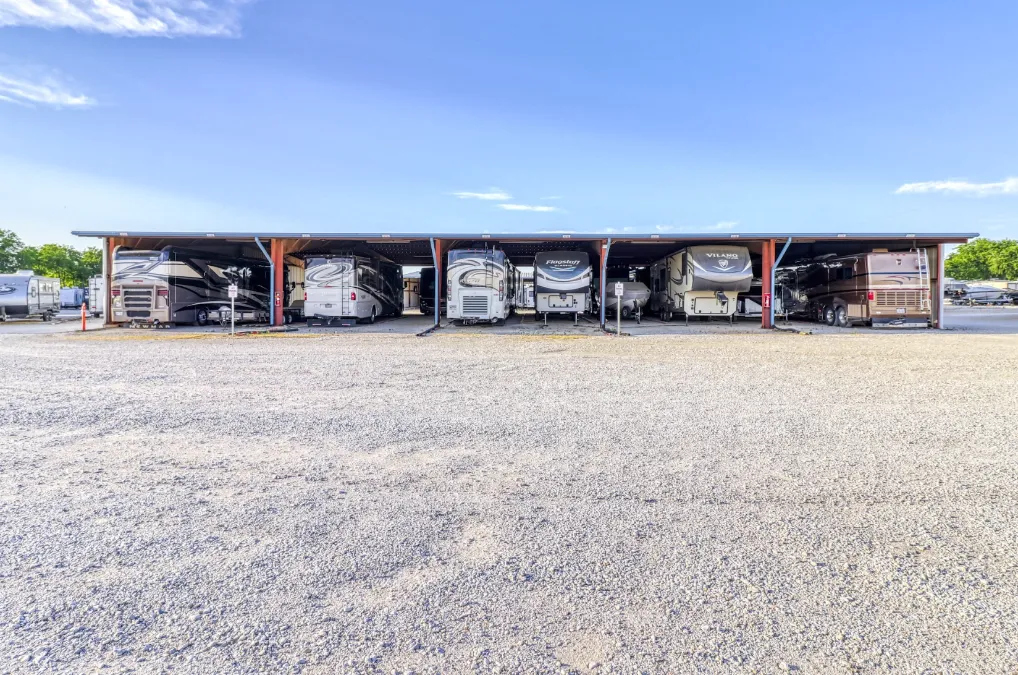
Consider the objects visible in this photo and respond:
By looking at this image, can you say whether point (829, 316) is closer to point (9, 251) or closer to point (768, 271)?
point (768, 271)

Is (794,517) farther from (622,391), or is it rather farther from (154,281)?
(154,281)

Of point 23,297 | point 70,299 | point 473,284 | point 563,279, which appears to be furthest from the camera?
point 70,299

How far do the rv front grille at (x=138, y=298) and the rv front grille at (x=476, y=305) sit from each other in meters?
10.6

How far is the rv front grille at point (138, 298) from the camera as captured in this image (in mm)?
19984

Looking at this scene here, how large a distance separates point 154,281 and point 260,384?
14.7 metres

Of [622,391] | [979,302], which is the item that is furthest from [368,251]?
[979,302]

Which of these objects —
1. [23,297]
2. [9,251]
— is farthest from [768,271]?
[9,251]

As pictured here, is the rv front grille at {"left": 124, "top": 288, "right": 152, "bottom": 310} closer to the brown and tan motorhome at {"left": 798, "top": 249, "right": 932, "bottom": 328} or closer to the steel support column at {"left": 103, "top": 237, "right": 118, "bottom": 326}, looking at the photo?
the steel support column at {"left": 103, "top": 237, "right": 118, "bottom": 326}

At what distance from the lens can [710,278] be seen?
69.2ft

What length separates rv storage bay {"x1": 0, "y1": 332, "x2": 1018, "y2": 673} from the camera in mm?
2275

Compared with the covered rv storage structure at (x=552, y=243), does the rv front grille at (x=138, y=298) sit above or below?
below

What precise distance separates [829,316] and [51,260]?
231 feet

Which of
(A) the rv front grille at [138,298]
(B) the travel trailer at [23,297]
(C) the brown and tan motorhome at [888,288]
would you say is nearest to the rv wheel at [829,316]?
(C) the brown and tan motorhome at [888,288]

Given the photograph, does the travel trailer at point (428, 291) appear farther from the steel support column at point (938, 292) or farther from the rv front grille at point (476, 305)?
the steel support column at point (938, 292)
